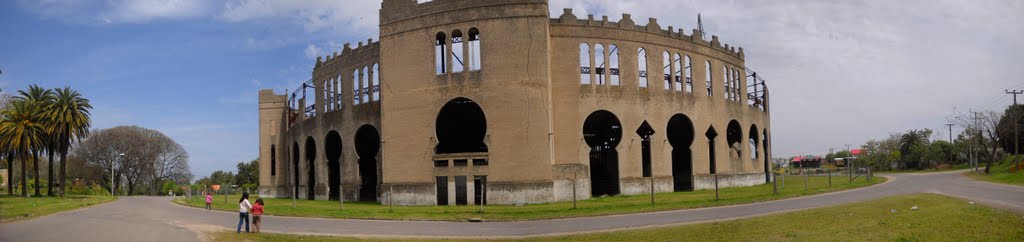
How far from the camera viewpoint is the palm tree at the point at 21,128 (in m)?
59.5

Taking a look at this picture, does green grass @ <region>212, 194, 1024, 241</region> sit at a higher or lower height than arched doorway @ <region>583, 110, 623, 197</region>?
lower

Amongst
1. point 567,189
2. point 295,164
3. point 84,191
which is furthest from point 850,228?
point 84,191

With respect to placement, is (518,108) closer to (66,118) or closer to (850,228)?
(850,228)

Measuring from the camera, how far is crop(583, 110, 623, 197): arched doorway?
4678cm

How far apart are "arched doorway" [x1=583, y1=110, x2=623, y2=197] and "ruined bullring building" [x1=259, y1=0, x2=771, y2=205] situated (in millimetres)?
148

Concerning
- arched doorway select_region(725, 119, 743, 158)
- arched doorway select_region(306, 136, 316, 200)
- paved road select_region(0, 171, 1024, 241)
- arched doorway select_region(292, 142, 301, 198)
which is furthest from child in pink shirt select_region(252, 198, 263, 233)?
arched doorway select_region(292, 142, 301, 198)

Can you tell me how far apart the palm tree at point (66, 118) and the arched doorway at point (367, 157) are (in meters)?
26.9

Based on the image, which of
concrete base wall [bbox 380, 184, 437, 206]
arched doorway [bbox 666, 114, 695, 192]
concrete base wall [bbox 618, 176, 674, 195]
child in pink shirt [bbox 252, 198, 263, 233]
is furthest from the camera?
Answer: arched doorway [bbox 666, 114, 695, 192]

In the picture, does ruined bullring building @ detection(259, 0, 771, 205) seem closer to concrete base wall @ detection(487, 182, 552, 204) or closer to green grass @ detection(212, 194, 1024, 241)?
concrete base wall @ detection(487, 182, 552, 204)

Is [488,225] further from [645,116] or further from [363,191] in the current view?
[363,191]

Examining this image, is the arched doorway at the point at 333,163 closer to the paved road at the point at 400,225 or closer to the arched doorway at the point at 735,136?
the paved road at the point at 400,225

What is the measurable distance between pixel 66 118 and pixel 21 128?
330cm

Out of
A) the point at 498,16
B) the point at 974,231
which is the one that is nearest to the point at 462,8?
the point at 498,16

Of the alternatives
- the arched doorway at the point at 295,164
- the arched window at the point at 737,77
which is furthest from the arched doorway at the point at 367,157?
the arched window at the point at 737,77
